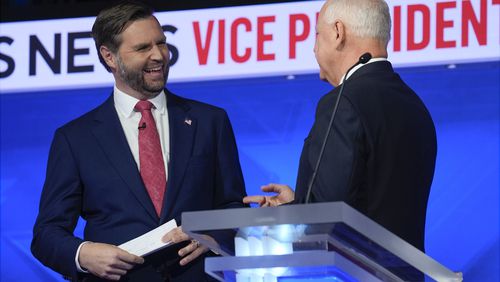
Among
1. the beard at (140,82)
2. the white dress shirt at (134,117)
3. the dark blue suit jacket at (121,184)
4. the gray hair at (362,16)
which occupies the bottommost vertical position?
the dark blue suit jacket at (121,184)

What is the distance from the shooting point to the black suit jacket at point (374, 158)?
2.68 m

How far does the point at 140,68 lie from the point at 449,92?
161cm

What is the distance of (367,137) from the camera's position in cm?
275

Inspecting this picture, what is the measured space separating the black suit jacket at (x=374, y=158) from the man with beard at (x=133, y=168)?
31.0 inches

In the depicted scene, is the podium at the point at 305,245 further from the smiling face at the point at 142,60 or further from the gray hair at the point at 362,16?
the smiling face at the point at 142,60

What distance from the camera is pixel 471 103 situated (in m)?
4.70

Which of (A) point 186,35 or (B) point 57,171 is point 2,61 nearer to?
→ (A) point 186,35

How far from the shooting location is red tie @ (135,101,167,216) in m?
3.55

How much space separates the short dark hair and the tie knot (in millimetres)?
213

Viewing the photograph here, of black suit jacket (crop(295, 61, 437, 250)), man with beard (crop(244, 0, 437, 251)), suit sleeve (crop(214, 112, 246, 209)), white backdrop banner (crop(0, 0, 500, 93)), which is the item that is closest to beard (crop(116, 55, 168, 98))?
suit sleeve (crop(214, 112, 246, 209))

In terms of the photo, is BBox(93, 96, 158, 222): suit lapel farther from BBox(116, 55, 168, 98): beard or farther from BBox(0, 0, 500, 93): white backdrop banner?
BBox(0, 0, 500, 93): white backdrop banner

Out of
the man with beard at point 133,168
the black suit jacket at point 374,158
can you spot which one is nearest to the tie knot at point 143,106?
the man with beard at point 133,168

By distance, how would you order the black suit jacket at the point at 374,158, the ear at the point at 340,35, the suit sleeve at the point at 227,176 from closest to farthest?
the black suit jacket at the point at 374,158 < the ear at the point at 340,35 < the suit sleeve at the point at 227,176

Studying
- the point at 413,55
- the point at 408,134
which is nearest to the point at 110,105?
the point at 408,134
